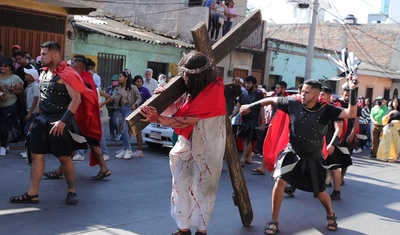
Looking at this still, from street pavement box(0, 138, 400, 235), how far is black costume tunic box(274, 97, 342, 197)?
0.60 m

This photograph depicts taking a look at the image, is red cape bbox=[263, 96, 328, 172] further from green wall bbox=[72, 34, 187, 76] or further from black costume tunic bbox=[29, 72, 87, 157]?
green wall bbox=[72, 34, 187, 76]

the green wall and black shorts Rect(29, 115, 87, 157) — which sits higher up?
the green wall

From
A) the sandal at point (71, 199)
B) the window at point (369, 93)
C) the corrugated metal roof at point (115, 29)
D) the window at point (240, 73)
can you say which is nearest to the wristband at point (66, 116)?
the sandal at point (71, 199)

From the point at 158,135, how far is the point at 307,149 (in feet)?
20.8

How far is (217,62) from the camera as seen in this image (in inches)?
210

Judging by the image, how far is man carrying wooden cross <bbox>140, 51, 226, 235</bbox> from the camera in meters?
4.88

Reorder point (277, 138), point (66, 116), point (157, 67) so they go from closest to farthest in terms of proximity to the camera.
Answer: point (66, 116) → point (277, 138) → point (157, 67)

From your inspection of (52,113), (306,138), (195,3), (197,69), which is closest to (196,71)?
(197,69)

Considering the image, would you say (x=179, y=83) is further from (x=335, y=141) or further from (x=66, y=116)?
(x=335, y=141)

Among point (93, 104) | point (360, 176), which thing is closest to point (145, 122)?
point (93, 104)

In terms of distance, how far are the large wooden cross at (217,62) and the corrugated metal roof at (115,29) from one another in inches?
452

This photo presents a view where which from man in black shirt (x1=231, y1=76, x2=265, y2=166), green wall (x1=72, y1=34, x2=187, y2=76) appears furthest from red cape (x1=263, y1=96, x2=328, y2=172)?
green wall (x1=72, y1=34, x2=187, y2=76)

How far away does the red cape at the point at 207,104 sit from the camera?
4.88 meters

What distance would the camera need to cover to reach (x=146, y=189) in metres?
8.13
